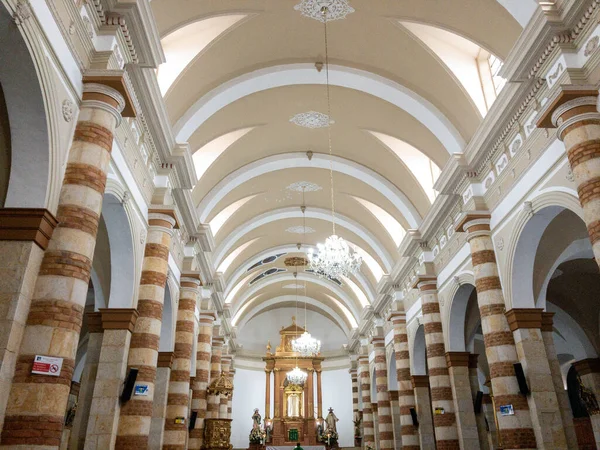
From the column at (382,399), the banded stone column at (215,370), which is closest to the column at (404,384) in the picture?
the column at (382,399)

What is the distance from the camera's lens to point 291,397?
93.5 ft

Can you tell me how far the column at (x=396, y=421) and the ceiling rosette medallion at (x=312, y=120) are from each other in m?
9.80

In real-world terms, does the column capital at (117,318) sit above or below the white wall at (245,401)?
below

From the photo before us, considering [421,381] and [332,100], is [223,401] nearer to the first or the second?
[421,381]

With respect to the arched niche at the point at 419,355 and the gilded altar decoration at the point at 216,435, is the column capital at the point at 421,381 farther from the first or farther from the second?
the gilded altar decoration at the point at 216,435

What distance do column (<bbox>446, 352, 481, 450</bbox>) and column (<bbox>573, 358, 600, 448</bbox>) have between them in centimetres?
425

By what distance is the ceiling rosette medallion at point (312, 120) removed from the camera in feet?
42.5

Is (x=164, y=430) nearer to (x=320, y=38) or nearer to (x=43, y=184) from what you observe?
(x=43, y=184)

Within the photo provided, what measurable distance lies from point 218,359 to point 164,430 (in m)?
7.86

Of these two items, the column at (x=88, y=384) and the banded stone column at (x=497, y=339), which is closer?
the column at (x=88, y=384)

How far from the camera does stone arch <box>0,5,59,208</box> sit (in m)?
5.32

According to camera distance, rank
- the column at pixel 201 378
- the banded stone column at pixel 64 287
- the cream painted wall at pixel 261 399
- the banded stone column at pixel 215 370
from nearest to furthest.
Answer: the banded stone column at pixel 64 287 → the column at pixel 201 378 → the banded stone column at pixel 215 370 → the cream painted wall at pixel 261 399

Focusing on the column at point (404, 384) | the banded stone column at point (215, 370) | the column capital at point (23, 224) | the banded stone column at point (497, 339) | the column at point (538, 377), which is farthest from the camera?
the banded stone column at point (215, 370)

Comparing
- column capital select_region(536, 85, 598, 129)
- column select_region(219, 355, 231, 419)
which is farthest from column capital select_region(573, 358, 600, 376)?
column select_region(219, 355, 231, 419)
